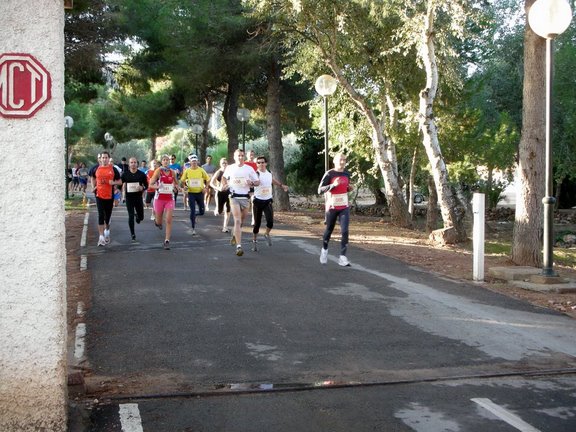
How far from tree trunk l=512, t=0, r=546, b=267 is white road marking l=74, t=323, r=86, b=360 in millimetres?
8779

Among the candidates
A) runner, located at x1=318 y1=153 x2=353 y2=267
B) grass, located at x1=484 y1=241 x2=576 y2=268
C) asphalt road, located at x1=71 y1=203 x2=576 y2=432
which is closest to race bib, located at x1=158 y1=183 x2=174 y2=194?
asphalt road, located at x1=71 y1=203 x2=576 y2=432

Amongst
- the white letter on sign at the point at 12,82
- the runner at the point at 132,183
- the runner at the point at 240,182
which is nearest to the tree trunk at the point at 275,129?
the runner at the point at 132,183

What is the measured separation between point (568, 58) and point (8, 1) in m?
30.2

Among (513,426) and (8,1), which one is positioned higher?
(8,1)

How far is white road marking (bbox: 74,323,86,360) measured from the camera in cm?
702

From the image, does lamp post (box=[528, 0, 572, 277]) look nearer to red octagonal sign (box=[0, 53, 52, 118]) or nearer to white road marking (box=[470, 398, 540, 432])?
white road marking (box=[470, 398, 540, 432])

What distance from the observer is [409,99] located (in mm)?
23328

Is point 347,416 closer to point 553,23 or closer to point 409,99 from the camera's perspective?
point 553,23

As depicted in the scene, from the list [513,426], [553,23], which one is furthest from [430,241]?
[513,426]

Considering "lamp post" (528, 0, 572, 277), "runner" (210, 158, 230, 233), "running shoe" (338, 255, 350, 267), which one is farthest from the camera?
"runner" (210, 158, 230, 233)

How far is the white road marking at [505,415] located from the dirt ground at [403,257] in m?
4.14

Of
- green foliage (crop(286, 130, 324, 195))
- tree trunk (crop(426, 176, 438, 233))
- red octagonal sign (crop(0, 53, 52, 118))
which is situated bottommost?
tree trunk (crop(426, 176, 438, 233))

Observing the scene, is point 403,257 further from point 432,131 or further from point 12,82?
point 12,82

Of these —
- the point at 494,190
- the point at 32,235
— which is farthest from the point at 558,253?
the point at 32,235
